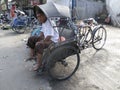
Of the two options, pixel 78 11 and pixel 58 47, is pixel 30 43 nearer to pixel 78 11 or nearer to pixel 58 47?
pixel 58 47

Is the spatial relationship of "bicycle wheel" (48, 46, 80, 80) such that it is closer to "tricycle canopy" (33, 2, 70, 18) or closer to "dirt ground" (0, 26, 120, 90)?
"dirt ground" (0, 26, 120, 90)

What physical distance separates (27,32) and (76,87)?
764 centimetres

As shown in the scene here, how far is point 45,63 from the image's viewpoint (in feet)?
15.0

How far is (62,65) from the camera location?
5.36m

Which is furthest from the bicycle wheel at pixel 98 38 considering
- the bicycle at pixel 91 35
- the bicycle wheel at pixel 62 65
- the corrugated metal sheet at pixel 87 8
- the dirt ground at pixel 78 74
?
the corrugated metal sheet at pixel 87 8

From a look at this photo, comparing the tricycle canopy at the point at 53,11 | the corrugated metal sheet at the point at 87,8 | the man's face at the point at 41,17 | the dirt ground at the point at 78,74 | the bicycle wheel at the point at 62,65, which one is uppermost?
the tricycle canopy at the point at 53,11

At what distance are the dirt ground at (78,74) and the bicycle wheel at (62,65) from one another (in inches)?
5.7

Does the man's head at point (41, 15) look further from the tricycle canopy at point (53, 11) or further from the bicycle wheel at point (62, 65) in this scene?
the bicycle wheel at point (62, 65)

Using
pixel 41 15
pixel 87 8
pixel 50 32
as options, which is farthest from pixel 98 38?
pixel 87 8

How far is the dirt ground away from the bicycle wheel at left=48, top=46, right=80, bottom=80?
146 millimetres

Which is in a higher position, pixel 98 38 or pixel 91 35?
pixel 91 35

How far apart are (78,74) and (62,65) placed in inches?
17.8

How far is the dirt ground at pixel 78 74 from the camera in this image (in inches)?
180

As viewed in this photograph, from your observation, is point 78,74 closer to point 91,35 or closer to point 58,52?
point 58,52
